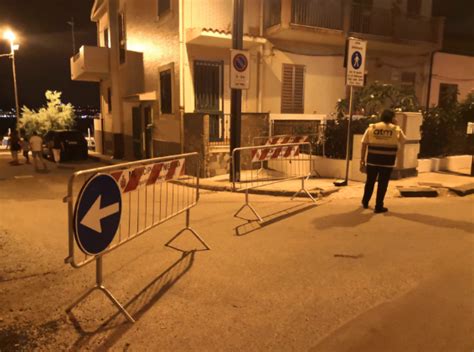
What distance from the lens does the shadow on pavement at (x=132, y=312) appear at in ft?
11.0

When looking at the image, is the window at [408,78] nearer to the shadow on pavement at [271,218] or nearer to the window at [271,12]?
the window at [271,12]

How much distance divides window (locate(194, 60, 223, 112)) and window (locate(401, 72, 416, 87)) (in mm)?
8592

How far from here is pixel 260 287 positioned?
14.3 feet

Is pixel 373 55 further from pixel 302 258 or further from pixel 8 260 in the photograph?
pixel 8 260

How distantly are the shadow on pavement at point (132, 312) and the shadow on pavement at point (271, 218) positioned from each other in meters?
1.51

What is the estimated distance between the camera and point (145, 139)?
16344mm

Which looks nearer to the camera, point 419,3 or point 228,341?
point 228,341

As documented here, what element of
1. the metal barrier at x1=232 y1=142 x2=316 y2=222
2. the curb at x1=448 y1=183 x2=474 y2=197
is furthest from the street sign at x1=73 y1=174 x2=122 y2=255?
the curb at x1=448 y1=183 x2=474 y2=197

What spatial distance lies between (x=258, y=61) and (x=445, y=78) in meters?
9.92

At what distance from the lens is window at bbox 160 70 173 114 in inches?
553

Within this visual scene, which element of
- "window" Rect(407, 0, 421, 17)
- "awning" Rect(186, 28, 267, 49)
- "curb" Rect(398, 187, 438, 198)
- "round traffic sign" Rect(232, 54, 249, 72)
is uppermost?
"window" Rect(407, 0, 421, 17)

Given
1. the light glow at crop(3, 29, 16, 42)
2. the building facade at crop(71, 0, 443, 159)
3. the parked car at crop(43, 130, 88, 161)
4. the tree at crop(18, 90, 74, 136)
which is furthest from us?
the tree at crop(18, 90, 74, 136)

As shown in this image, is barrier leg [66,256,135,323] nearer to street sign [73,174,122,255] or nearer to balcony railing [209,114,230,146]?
street sign [73,174,122,255]

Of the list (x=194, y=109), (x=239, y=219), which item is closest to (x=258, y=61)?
(x=194, y=109)
